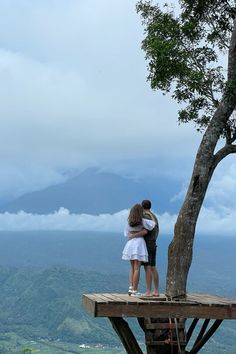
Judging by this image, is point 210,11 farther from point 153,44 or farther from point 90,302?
point 90,302

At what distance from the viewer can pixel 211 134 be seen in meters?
16.1

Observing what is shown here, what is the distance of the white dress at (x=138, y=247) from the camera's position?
15391mm

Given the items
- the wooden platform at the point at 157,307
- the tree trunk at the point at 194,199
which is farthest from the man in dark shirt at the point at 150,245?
the wooden platform at the point at 157,307

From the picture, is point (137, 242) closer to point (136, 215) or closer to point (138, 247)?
point (138, 247)

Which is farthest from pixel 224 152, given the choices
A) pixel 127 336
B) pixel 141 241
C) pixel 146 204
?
pixel 127 336

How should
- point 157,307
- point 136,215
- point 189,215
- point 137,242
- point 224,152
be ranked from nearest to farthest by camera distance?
point 157,307 → point 136,215 → point 137,242 → point 189,215 → point 224,152

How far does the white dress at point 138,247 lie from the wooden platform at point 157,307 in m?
0.95

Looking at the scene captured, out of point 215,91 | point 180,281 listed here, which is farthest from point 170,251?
point 215,91

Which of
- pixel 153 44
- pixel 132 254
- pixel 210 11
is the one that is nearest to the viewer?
pixel 132 254

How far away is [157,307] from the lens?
14039 mm

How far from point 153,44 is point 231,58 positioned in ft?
6.43

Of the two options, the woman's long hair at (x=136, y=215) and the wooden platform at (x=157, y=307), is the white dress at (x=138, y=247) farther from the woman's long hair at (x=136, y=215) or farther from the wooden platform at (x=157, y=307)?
the wooden platform at (x=157, y=307)

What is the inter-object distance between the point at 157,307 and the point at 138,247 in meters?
1.80

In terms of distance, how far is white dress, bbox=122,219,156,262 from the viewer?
606 inches
